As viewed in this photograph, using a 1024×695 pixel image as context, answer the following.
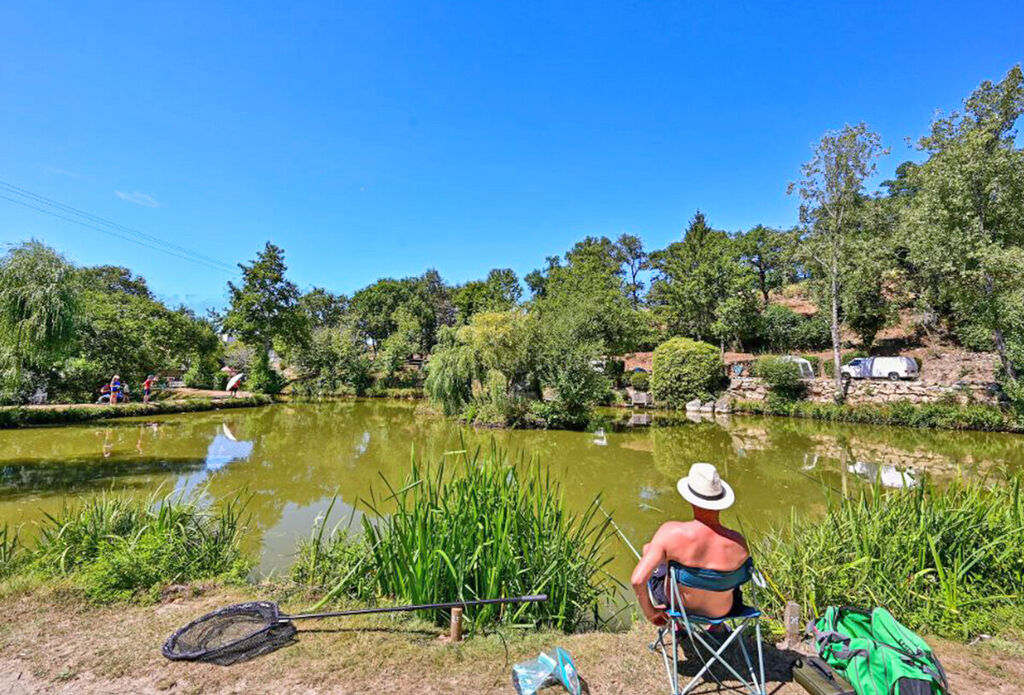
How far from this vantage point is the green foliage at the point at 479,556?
3.01m

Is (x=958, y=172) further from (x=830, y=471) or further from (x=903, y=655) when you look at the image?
(x=903, y=655)

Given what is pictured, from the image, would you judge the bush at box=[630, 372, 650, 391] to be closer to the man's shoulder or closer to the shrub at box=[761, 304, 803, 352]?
the shrub at box=[761, 304, 803, 352]

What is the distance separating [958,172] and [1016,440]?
755 cm

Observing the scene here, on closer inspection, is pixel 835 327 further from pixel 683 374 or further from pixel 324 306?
pixel 324 306

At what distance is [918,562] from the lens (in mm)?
3307

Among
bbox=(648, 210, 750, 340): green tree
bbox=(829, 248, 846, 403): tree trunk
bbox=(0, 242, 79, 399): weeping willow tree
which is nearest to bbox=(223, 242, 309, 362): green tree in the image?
bbox=(0, 242, 79, 399): weeping willow tree

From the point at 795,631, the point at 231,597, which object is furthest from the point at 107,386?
the point at 795,631

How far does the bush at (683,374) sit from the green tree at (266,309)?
20.2 meters

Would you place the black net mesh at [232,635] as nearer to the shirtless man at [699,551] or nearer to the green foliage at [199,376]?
the shirtless man at [699,551]

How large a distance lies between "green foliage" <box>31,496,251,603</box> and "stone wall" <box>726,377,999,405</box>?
20198 millimetres

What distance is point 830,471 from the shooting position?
9.10m

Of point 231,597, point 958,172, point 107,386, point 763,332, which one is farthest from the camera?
point 763,332

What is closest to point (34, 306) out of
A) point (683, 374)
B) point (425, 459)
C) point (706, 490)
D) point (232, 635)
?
point (425, 459)

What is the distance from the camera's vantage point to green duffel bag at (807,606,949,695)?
192cm
